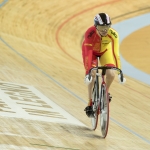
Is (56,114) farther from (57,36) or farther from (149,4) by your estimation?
(149,4)

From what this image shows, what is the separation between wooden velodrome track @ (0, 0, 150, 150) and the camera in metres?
4.04

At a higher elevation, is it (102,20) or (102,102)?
(102,20)

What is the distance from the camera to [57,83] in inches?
255

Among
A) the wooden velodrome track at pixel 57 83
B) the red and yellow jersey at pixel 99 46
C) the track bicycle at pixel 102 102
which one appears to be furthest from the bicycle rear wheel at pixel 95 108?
the red and yellow jersey at pixel 99 46

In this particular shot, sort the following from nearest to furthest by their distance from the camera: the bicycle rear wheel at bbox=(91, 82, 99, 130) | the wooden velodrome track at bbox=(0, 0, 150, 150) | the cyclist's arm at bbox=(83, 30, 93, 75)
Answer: the wooden velodrome track at bbox=(0, 0, 150, 150)
the cyclist's arm at bbox=(83, 30, 93, 75)
the bicycle rear wheel at bbox=(91, 82, 99, 130)


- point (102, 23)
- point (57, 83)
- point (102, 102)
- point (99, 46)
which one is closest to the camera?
point (102, 23)

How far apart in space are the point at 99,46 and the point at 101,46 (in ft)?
0.07

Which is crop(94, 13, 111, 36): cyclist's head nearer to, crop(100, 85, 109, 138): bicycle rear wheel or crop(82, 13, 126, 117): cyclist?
crop(82, 13, 126, 117): cyclist

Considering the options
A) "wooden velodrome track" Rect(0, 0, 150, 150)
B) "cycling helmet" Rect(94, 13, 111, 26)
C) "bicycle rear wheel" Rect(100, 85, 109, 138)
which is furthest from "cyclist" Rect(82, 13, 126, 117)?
"wooden velodrome track" Rect(0, 0, 150, 150)

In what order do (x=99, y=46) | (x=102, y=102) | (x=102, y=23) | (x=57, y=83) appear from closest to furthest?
1. (x=102, y=23)
2. (x=102, y=102)
3. (x=99, y=46)
4. (x=57, y=83)

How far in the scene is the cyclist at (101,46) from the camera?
4121 millimetres

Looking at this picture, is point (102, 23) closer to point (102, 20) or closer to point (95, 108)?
point (102, 20)

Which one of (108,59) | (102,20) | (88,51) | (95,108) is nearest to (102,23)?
(102,20)

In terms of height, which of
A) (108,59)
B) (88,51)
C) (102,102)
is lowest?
(102,102)
